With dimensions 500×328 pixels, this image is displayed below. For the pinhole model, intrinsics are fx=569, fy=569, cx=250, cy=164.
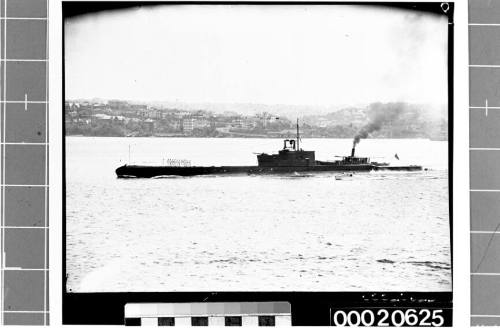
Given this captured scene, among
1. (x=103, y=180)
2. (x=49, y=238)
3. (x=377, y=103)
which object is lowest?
(x=49, y=238)

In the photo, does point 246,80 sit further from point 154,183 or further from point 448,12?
point 448,12

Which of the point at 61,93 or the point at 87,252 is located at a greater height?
the point at 61,93

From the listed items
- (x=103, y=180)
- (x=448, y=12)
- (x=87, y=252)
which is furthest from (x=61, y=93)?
(x=448, y=12)

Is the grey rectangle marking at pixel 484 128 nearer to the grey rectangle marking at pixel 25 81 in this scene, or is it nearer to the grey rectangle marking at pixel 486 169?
the grey rectangle marking at pixel 486 169

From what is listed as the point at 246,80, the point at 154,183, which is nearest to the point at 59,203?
the point at 154,183

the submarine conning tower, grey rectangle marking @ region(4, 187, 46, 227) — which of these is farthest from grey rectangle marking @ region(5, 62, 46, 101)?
the submarine conning tower
